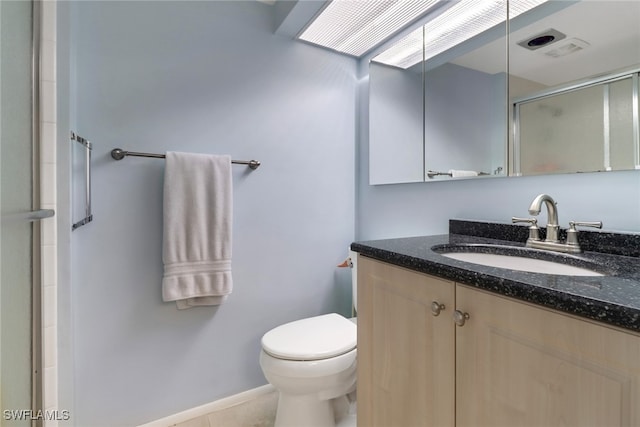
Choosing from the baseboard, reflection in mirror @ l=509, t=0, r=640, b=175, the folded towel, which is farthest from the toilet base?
reflection in mirror @ l=509, t=0, r=640, b=175

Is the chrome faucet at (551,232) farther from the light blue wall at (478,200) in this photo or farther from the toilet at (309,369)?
the toilet at (309,369)

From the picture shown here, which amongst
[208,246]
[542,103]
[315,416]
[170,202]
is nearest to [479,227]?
[542,103]

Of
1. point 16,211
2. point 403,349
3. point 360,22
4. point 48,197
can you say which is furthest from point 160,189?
point 360,22

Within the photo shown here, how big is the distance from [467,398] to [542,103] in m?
1.01

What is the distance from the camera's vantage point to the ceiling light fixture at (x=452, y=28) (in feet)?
3.80

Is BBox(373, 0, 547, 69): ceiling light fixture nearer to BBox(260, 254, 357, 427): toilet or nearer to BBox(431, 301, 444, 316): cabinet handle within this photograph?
BBox(431, 301, 444, 316): cabinet handle

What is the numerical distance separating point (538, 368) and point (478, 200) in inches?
32.9

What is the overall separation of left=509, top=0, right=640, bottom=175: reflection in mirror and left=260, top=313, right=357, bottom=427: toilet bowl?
39.5 inches

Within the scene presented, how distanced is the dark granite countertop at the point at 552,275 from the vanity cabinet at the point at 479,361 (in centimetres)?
3

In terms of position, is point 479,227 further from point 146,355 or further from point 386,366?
point 146,355

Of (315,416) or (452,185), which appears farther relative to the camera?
(452,185)

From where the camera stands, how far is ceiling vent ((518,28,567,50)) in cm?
100

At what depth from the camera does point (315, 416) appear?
1246 millimetres

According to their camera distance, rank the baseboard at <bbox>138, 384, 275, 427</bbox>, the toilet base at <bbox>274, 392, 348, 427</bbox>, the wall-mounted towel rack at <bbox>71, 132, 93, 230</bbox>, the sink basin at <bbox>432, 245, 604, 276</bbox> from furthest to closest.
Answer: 1. the baseboard at <bbox>138, 384, 275, 427</bbox>
2. the toilet base at <bbox>274, 392, 348, 427</bbox>
3. the wall-mounted towel rack at <bbox>71, 132, 93, 230</bbox>
4. the sink basin at <bbox>432, 245, 604, 276</bbox>
